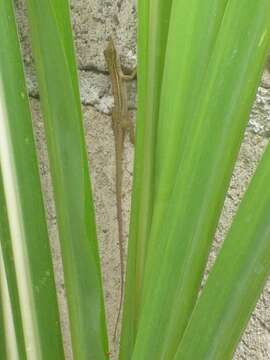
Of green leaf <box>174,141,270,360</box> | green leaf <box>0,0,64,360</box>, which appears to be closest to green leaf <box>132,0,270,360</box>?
green leaf <box>174,141,270,360</box>

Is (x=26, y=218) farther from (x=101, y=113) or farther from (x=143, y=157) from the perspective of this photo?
(x=101, y=113)

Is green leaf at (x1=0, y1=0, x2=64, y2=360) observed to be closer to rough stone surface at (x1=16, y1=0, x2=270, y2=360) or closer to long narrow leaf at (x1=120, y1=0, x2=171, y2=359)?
long narrow leaf at (x1=120, y1=0, x2=171, y2=359)

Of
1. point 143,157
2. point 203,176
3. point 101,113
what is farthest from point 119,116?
point 203,176

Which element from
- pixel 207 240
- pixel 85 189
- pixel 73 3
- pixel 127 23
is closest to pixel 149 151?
pixel 85 189

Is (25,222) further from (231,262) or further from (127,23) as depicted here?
(127,23)

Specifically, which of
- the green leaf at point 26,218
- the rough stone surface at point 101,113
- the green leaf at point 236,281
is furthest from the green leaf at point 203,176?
the rough stone surface at point 101,113
